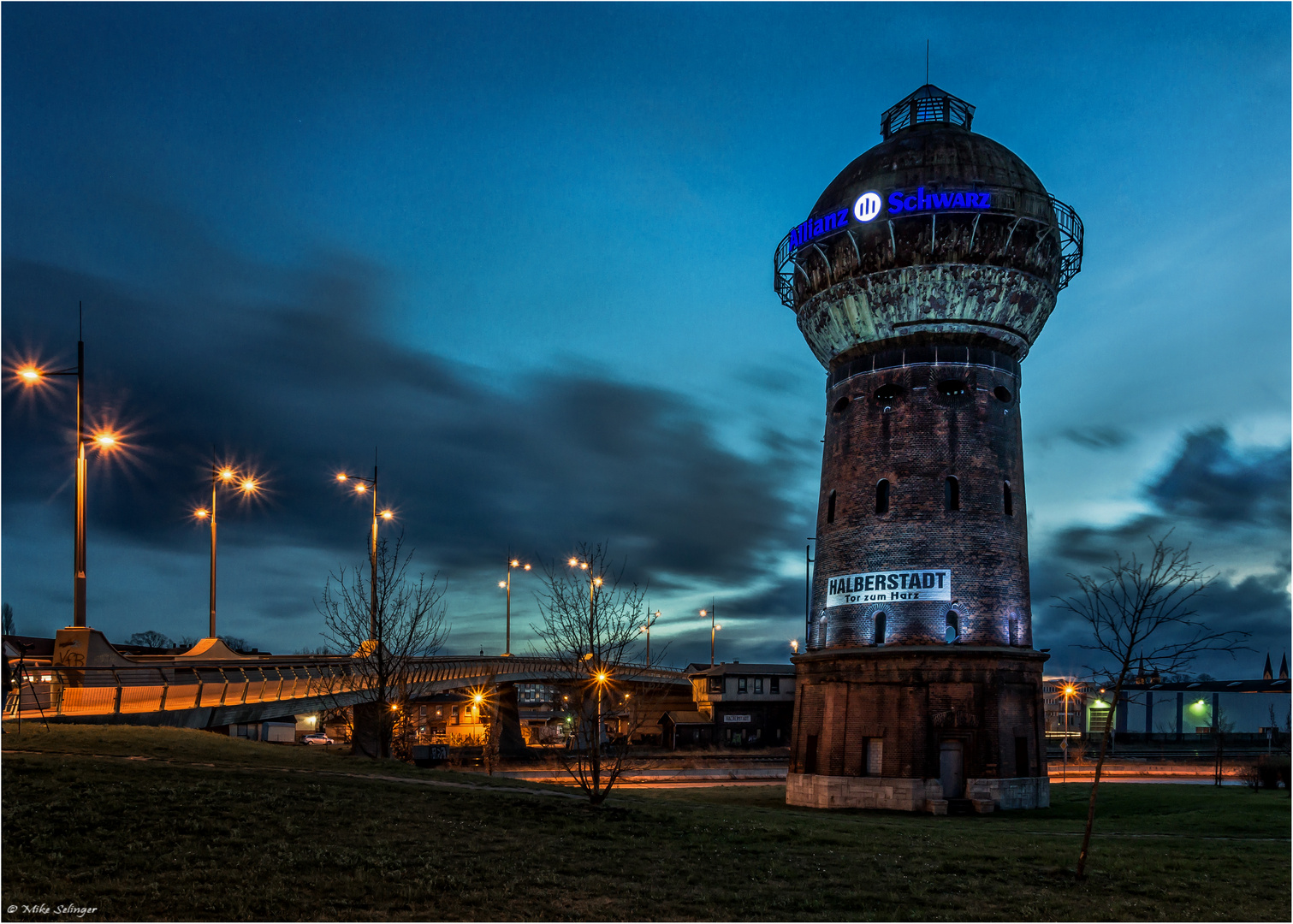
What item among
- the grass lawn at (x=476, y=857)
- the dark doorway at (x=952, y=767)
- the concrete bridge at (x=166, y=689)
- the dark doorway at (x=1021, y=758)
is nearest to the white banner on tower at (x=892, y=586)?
the dark doorway at (x=952, y=767)

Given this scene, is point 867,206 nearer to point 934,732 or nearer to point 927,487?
point 927,487

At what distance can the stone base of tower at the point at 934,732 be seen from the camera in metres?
41.2

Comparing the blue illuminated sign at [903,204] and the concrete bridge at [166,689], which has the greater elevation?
the blue illuminated sign at [903,204]

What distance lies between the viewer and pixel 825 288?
1891 inches

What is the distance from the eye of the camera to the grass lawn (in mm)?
14070

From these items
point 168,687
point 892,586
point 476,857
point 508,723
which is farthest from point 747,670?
point 476,857

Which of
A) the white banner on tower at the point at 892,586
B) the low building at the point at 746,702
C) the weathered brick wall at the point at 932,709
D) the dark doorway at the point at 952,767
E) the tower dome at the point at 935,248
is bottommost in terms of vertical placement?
the low building at the point at 746,702

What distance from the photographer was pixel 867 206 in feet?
151

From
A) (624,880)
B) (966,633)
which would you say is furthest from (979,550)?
(624,880)

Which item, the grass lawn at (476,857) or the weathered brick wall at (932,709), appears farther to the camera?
the weathered brick wall at (932,709)

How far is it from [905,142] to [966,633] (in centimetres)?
2269

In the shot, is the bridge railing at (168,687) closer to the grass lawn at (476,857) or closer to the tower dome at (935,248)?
the grass lawn at (476,857)

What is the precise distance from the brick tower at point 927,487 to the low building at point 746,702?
43.7 meters

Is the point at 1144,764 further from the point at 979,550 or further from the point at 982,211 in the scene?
the point at 982,211
